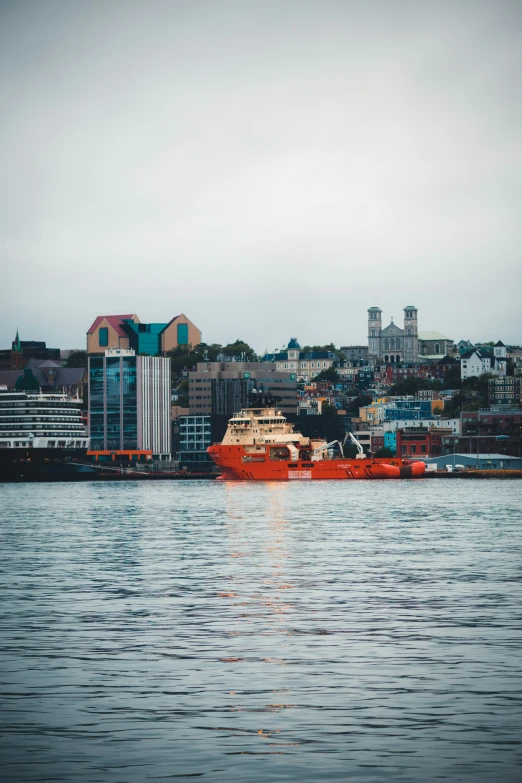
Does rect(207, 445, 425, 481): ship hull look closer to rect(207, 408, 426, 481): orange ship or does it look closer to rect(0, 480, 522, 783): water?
rect(207, 408, 426, 481): orange ship

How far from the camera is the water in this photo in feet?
50.1

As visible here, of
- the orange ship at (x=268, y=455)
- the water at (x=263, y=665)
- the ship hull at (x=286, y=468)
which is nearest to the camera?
the water at (x=263, y=665)

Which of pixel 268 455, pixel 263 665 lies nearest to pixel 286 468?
pixel 268 455

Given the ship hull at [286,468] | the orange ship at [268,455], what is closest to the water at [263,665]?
the ship hull at [286,468]

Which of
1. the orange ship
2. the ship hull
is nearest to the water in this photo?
the ship hull

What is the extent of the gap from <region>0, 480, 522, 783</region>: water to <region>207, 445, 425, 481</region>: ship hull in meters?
104

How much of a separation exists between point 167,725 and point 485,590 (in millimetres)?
16556

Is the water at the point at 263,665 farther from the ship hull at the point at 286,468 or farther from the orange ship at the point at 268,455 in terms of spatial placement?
the orange ship at the point at 268,455

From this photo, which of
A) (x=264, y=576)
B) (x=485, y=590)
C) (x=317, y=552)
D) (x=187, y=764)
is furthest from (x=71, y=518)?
(x=187, y=764)

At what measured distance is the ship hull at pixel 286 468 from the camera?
Result: 497 feet

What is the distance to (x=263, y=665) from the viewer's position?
841 inches

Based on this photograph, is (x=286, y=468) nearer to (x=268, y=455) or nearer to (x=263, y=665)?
(x=268, y=455)

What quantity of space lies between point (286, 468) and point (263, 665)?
131 metres

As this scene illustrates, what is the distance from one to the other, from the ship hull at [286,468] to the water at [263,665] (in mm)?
103856
